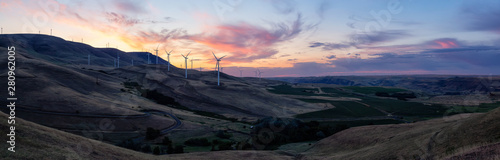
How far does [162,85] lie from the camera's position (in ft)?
557

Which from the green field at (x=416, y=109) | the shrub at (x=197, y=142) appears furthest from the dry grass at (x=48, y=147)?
the green field at (x=416, y=109)

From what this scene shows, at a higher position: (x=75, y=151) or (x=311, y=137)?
(x=75, y=151)

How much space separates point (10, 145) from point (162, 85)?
15341cm

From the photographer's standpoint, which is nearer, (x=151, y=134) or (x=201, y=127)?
(x=151, y=134)

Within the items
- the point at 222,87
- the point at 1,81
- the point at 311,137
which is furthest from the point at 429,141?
the point at 222,87

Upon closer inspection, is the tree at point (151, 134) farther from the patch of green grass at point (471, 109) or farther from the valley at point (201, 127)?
the patch of green grass at point (471, 109)

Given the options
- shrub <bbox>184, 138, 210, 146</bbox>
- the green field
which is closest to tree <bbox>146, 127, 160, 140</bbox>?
shrub <bbox>184, 138, 210, 146</bbox>

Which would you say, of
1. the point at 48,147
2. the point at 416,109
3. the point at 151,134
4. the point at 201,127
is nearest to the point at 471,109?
the point at 416,109

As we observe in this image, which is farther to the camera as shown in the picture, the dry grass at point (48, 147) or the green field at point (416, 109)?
the green field at point (416, 109)

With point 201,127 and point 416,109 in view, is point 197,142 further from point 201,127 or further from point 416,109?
point 416,109

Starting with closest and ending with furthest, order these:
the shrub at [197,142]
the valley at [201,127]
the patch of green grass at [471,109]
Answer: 1. the valley at [201,127]
2. the shrub at [197,142]
3. the patch of green grass at [471,109]

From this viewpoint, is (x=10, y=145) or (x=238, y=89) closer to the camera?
(x=10, y=145)

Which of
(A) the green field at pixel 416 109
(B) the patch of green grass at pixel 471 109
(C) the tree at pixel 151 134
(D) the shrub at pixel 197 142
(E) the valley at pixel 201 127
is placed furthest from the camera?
(A) the green field at pixel 416 109

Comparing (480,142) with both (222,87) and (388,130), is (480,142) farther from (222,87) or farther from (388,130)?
(222,87)
